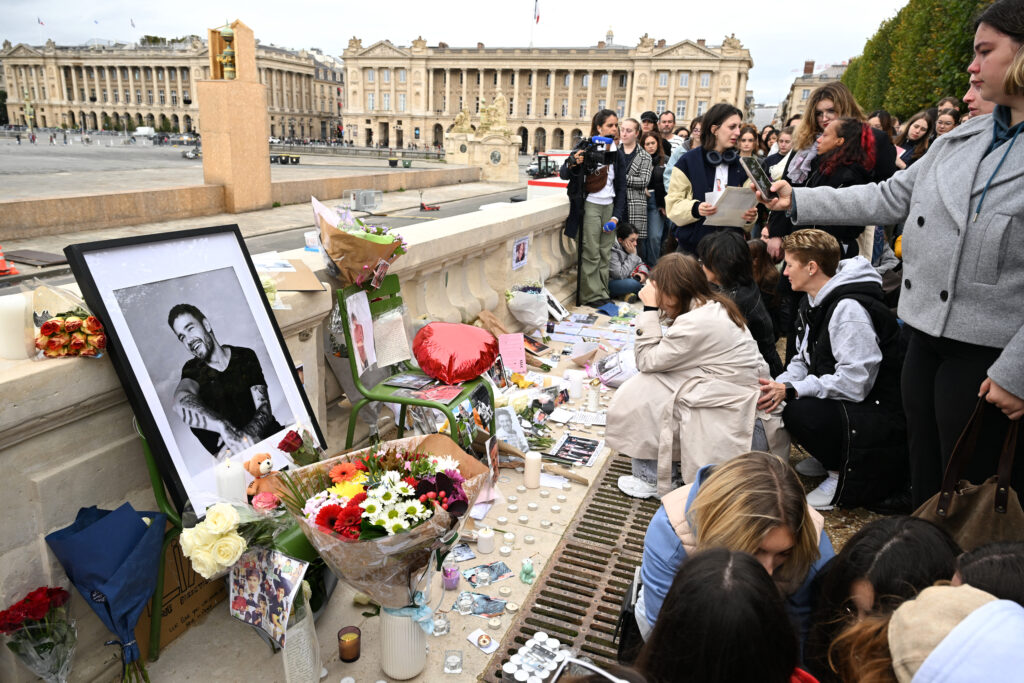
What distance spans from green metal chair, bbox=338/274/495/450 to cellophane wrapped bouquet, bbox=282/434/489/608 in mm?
780

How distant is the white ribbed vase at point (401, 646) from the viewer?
230 centimetres

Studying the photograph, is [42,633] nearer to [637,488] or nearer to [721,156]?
[637,488]

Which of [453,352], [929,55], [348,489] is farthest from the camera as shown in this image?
[929,55]

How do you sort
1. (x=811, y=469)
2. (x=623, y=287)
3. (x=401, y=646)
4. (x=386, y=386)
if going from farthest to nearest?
(x=623, y=287) < (x=811, y=469) < (x=386, y=386) < (x=401, y=646)

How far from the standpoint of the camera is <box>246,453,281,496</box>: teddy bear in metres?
2.35

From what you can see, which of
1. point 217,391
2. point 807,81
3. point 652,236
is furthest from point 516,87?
point 217,391

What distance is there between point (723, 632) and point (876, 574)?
0.80m

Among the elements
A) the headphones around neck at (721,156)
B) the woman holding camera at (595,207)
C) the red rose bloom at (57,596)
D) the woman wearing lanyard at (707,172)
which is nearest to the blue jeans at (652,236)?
the woman holding camera at (595,207)

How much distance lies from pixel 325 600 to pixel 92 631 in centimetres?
77

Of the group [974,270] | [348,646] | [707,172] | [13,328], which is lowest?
[348,646]

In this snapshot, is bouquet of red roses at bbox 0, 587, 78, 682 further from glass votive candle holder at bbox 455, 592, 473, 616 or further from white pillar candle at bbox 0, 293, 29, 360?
glass votive candle holder at bbox 455, 592, 473, 616

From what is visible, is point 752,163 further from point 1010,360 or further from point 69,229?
point 69,229

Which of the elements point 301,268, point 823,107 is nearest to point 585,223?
point 823,107

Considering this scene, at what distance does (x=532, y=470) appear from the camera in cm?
378
